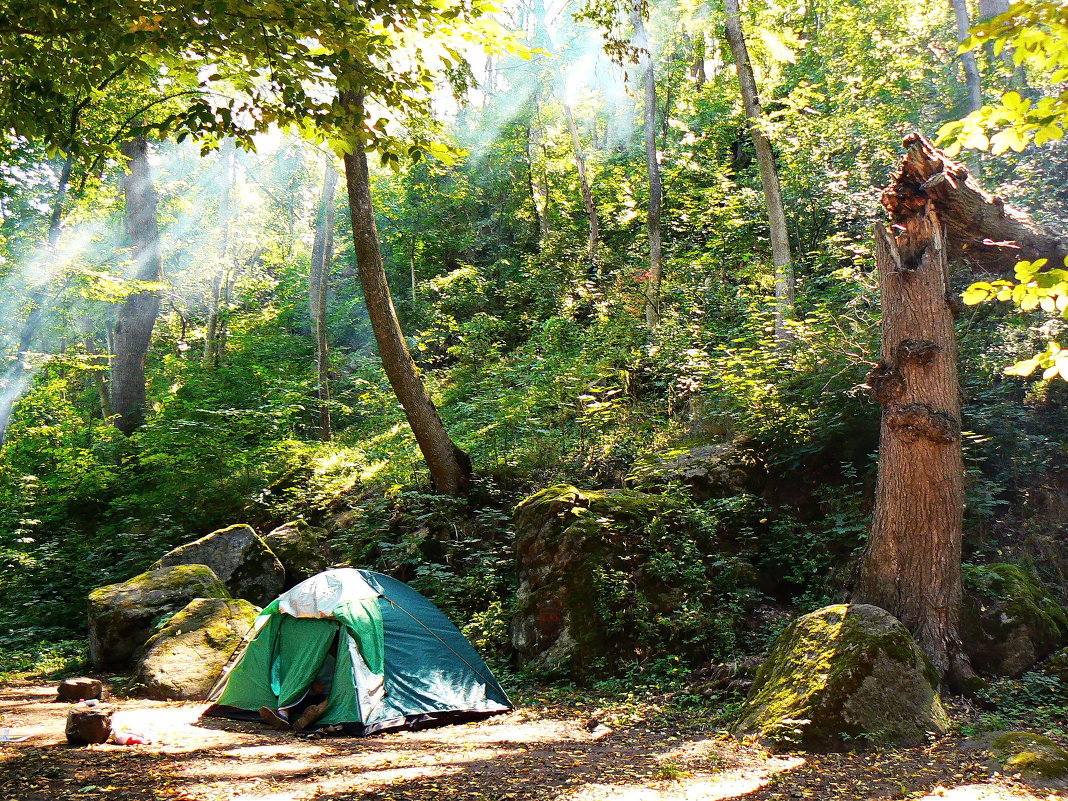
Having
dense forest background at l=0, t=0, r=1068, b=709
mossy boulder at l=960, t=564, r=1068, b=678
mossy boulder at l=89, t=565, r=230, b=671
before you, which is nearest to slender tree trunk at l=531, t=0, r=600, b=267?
dense forest background at l=0, t=0, r=1068, b=709

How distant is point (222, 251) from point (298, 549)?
14.5 metres

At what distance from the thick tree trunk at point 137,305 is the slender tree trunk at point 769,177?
12795 millimetres

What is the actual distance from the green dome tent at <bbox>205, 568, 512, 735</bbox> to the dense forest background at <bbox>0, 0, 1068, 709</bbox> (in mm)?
1155

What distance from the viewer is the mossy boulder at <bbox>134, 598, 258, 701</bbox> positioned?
7.95 metres

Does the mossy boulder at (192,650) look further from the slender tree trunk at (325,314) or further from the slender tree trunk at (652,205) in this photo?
the slender tree trunk at (652,205)

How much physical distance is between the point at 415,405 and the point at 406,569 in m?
2.39

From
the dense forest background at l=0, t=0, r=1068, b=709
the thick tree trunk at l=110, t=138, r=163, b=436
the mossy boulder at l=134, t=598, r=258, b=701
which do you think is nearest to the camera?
the dense forest background at l=0, t=0, r=1068, b=709

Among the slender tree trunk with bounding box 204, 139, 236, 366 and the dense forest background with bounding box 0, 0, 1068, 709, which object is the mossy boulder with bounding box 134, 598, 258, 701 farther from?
the slender tree trunk with bounding box 204, 139, 236, 366

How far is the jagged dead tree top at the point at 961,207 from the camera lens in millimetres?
5734

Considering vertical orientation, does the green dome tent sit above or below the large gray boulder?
below

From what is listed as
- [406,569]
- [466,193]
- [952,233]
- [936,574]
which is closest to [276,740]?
[406,569]

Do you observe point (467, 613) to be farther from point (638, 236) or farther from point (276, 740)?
point (638, 236)

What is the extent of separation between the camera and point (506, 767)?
15.2 feet

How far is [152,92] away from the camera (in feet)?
43.0
